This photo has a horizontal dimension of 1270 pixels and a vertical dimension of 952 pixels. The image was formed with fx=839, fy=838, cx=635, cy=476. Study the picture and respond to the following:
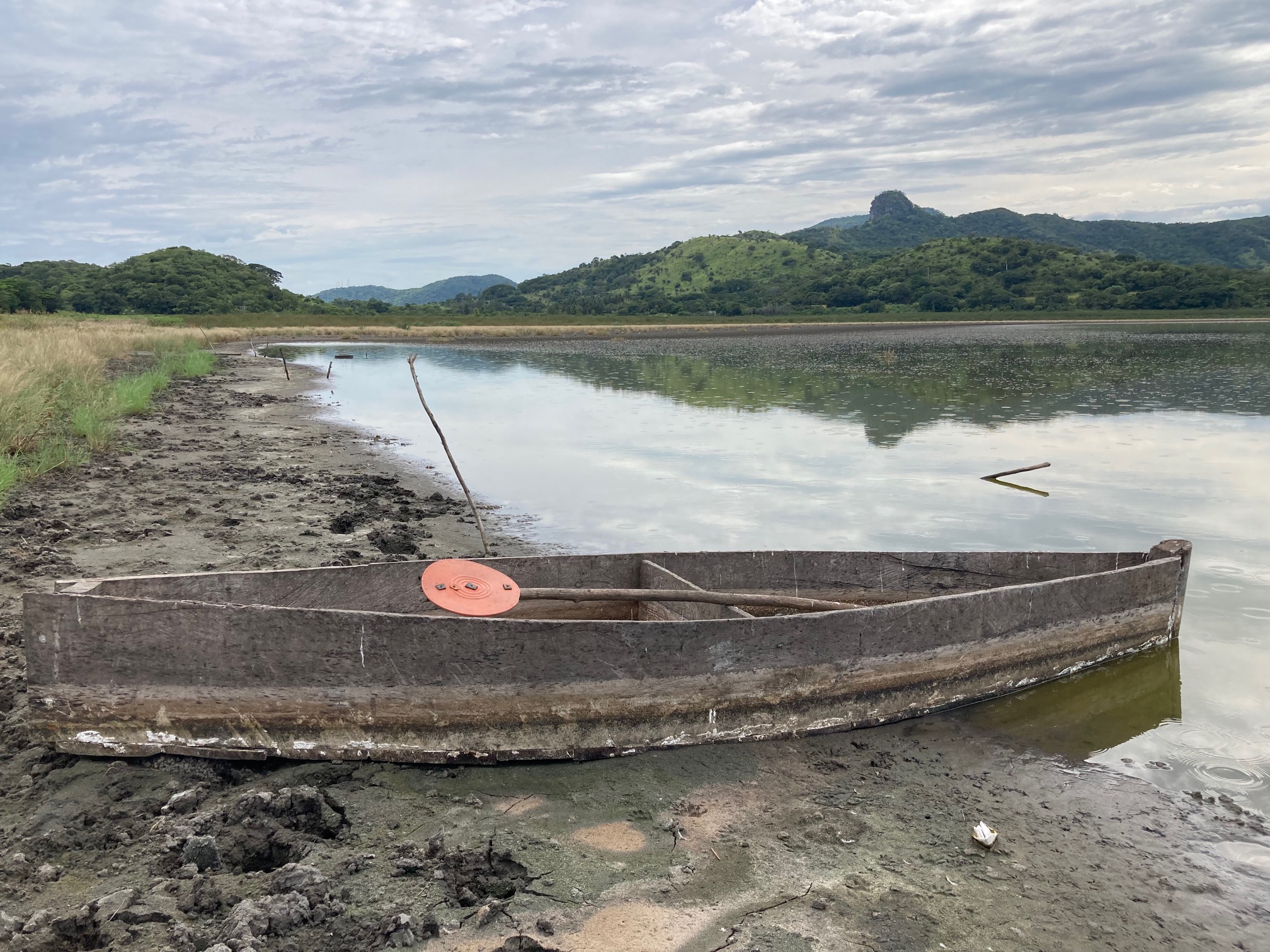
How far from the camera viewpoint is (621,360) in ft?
132

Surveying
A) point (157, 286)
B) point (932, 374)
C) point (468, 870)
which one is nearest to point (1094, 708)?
point (468, 870)

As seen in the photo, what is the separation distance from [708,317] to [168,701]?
269 feet

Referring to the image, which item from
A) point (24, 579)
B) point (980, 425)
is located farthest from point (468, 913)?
point (980, 425)

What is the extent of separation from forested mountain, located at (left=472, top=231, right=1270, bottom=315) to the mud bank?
91.9 meters

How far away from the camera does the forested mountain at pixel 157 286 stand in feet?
246

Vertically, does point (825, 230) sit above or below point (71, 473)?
above

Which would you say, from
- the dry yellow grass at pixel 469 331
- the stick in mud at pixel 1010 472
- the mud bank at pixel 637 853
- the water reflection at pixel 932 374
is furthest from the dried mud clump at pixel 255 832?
the dry yellow grass at pixel 469 331

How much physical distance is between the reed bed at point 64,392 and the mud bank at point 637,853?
5648mm

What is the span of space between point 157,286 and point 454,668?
9056cm

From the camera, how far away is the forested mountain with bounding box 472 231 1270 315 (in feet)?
283

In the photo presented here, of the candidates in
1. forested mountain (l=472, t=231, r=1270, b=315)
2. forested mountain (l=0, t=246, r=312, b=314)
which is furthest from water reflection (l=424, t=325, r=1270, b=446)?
forested mountain (l=0, t=246, r=312, b=314)

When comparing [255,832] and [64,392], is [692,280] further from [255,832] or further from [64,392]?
[255,832]

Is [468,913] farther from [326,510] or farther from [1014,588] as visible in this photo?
[326,510]

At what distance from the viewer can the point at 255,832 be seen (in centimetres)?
351
